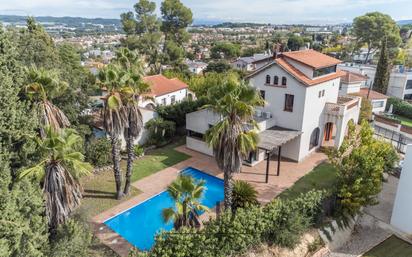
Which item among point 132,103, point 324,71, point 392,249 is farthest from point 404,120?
point 132,103

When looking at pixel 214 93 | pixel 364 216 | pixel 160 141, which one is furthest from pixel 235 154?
pixel 160 141

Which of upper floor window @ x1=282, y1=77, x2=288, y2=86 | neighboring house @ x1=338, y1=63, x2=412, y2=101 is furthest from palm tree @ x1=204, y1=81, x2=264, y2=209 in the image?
neighboring house @ x1=338, y1=63, x2=412, y2=101

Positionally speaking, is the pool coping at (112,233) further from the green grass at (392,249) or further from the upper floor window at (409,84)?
the upper floor window at (409,84)

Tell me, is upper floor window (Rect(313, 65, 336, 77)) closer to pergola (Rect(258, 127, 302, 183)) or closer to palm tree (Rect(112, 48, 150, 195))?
pergola (Rect(258, 127, 302, 183))

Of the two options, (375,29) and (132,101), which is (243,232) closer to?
(132,101)

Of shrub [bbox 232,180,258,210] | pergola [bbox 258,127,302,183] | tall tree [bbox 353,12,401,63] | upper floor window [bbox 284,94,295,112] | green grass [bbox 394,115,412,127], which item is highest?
tall tree [bbox 353,12,401,63]

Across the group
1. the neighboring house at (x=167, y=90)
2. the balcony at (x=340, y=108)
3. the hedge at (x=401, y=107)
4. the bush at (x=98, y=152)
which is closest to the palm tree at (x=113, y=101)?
the bush at (x=98, y=152)
